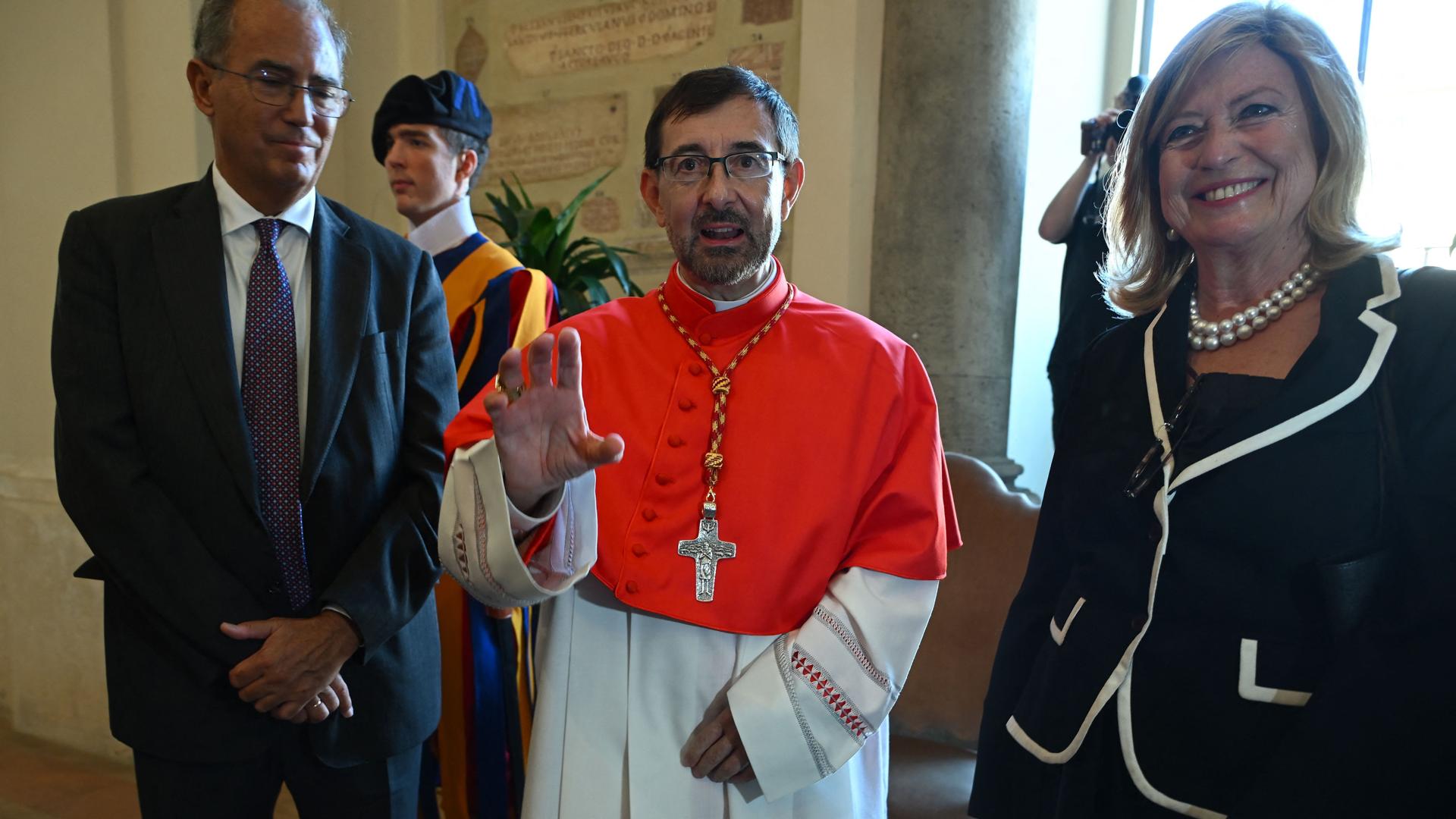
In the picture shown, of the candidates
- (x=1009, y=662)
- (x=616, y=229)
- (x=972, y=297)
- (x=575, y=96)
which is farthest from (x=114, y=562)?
(x=575, y=96)

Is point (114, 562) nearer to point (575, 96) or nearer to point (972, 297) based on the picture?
point (972, 297)

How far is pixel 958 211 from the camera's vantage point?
3547 millimetres

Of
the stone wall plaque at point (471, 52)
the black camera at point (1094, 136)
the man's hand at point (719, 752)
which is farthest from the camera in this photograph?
the stone wall plaque at point (471, 52)

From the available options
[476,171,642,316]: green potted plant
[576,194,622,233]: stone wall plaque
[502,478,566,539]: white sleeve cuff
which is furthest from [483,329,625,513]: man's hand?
[576,194,622,233]: stone wall plaque

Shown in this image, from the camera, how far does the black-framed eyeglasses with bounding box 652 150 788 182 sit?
1.67 meters

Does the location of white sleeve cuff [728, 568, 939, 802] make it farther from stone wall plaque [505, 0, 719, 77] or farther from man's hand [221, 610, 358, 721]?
stone wall plaque [505, 0, 719, 77]

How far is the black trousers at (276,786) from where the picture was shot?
1.70 metres

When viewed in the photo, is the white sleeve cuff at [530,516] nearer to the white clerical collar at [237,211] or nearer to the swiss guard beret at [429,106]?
the white clerical collar at [237,211]

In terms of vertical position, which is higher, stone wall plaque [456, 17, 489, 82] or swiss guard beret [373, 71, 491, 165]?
stone wall plaque [456, 17, 489, 82]

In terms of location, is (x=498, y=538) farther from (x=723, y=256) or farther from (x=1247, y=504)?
(x=1247, y=504)

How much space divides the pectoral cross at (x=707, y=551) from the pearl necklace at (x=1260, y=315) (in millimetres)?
768

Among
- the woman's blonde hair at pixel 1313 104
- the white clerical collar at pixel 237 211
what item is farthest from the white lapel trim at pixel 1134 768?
the white clerical collar at pixel 237 211

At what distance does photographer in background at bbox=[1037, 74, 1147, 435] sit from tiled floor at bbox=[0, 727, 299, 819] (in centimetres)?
321

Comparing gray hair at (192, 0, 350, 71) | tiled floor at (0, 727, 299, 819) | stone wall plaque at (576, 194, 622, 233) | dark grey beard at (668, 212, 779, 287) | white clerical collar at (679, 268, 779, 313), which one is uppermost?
gray hair at (192, 0, 350, 71)
